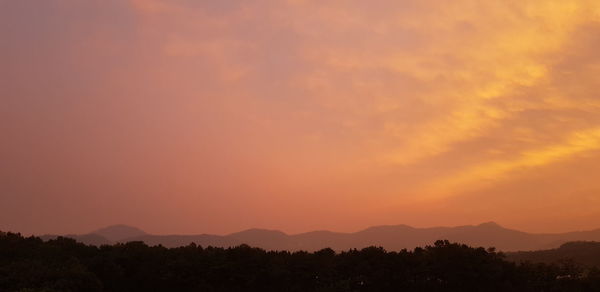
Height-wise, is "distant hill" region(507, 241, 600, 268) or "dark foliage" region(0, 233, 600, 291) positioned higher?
"dark foliage" region(0, 233, 600, 291)

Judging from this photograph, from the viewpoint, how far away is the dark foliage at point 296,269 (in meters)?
41.9

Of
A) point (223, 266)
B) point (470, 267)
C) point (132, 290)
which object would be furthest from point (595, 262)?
point (132, 290)

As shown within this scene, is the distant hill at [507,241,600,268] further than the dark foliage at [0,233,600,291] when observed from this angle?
Yes

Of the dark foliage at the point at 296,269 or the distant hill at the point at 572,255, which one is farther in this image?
the distant hill at the point at 572,255

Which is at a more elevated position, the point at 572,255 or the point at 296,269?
the point at 296,269

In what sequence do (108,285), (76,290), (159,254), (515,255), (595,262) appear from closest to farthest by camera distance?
(76,290)
(108,285)
(159,254)
(595,262)
(515,255)

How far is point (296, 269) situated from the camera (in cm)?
4447

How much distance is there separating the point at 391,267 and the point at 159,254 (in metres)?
21.5

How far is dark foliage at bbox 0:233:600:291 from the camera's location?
137 ft

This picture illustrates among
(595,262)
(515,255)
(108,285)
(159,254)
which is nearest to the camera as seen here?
(108,285)

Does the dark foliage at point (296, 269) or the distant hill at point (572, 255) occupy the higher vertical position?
the dark foliage at point (296, 269)

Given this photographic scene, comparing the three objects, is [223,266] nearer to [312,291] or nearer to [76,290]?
[312,291]

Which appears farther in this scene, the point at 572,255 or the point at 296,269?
the point at 572,255

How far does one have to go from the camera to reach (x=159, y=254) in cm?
4388
